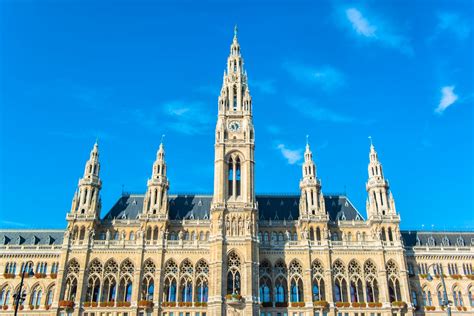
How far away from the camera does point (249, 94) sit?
8456cm

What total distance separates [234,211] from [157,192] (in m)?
16.0

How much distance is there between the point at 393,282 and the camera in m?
71.7

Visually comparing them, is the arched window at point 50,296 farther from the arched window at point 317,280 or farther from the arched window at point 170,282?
the arched window at point 317,280

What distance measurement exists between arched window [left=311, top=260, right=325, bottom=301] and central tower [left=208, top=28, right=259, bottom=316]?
10.6 meters

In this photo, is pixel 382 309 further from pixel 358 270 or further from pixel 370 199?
pixel 370 199

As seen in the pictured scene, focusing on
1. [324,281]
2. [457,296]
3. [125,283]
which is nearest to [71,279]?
[125,283]

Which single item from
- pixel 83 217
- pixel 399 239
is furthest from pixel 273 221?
pixel 83 217

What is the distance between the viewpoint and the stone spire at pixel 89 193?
77188 mm

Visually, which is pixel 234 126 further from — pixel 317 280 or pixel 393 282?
pixel 393 282

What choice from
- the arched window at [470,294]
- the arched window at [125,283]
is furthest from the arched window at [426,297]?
the arched window at [125,283]

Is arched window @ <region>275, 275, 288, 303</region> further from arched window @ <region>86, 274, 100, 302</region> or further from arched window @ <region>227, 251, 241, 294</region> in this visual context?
arched window @ <region>86, 274, 100, 302</region>

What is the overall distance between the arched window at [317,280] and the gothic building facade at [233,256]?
23 centimetres

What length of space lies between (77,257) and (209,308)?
2461 cm

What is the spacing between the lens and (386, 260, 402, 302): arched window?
2794 inches
